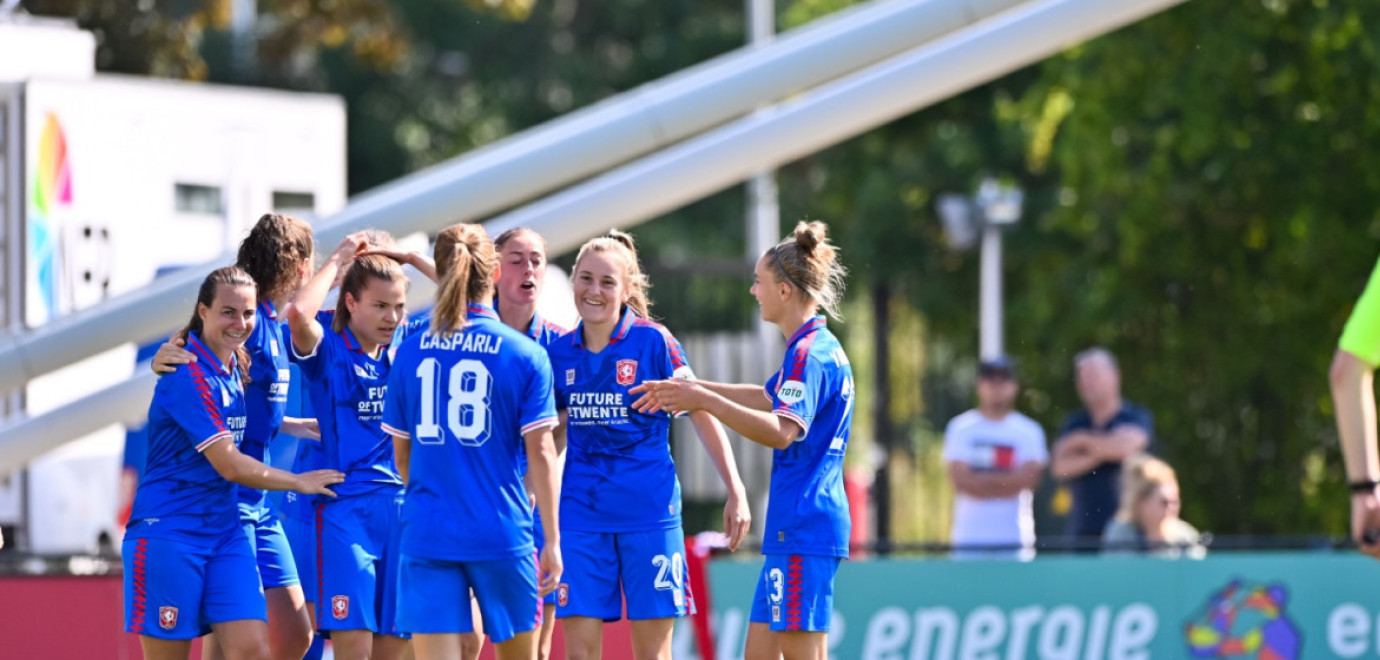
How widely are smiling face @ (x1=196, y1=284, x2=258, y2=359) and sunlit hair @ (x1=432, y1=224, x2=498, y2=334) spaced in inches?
32.9

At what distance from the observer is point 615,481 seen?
846 centimetres

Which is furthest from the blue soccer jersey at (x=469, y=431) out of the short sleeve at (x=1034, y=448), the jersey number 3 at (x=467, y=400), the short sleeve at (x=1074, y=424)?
the short sleeve at (x=1074, y=424)

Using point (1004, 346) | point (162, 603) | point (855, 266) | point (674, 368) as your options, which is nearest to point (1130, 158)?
point (1004, 346)

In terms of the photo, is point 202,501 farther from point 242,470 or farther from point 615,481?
point 615,481

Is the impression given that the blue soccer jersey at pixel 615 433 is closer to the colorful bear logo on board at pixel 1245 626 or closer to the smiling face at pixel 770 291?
the smiling face at pixel 770 291

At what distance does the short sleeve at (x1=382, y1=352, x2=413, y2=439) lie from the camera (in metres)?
7.54

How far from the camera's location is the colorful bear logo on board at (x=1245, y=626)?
39.3 ft

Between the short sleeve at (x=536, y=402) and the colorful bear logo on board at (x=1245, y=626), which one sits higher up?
the short sleeve at (x=536, y=402)

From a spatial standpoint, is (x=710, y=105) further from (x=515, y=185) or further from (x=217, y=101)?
(x=217, y=101)

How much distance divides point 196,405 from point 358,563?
98 centimetres

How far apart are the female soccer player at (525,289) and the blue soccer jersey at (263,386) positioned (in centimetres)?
92

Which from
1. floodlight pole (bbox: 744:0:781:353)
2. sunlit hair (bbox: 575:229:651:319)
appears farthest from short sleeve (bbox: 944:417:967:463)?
floodlight pole (bbox: 744:0:781:353)

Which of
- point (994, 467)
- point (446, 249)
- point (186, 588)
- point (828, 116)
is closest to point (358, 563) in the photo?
point (186, 588)

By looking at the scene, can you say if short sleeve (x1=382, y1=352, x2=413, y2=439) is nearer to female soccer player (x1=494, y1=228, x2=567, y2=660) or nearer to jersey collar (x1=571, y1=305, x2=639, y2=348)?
female soccer player (x1=494, y1=228, x2=567, y2=660)
